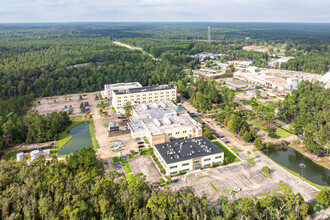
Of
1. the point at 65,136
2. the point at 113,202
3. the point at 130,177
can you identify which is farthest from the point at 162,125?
the point at 113,202

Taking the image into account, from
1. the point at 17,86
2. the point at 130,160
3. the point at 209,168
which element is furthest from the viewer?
the point at 17,86

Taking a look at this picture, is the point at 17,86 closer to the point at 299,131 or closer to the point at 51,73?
the point at 51,73

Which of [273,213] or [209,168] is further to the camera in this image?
[209,168]

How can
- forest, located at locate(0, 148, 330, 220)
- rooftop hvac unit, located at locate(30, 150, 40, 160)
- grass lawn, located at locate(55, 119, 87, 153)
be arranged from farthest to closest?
grass lawn, located at locate(55, 119, 87, 153)
rooftop hvac unit, located at locate(30, 150, 40, 160)
forest, located at locate(0, 148, 330, 220)

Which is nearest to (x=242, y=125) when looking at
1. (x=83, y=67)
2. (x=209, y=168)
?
(x=209, y=168)

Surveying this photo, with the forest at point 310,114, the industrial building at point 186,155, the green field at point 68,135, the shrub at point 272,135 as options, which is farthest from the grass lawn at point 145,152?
the forest at point 310,114

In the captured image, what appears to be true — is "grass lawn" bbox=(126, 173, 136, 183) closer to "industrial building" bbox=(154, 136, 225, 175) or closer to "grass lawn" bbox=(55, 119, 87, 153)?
"industrial building" bbox=(154, 136, 225, 175)

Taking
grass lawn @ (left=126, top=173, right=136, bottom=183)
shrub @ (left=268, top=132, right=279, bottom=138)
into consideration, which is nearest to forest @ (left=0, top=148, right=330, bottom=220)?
grass lawn @ (left=126, top=173, right=136, bottom=183)
